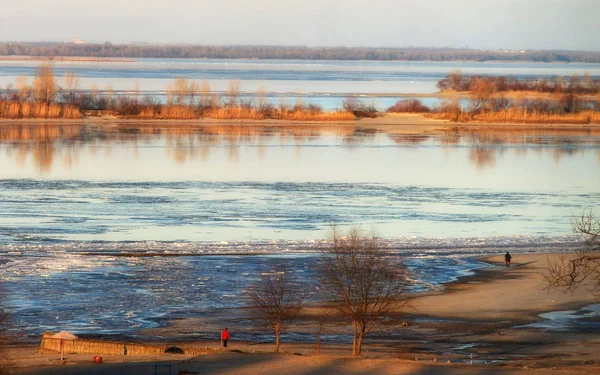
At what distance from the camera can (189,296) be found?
1952 centimetres

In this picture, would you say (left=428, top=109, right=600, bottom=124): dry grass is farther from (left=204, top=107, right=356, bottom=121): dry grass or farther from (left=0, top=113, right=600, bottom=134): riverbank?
(left=204, top=107, right=356, bottom=121): dry grass

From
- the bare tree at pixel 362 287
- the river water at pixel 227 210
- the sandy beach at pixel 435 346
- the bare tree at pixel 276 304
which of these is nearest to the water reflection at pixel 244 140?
the river water at pixel 227 210

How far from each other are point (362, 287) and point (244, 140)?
33.2 meters

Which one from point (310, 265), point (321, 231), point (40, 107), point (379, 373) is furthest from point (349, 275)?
point (40, 107)

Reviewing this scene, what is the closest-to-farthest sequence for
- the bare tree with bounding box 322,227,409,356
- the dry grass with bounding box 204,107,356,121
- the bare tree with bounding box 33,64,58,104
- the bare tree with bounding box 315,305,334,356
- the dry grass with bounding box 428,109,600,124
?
the bare tree with bounding box 322,227,409,356 → the bare tree with bounding box 315,305,334,356 → the dry grass with bounding box 204,107,356,121 → the bare tree with bounding box 33,64,58,104 → the dry grass with bounding box 428,109,600,124

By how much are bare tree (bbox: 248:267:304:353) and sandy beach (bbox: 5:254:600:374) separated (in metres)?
0.31

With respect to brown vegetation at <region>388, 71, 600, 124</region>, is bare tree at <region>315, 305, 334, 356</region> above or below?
below

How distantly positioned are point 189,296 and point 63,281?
257cm

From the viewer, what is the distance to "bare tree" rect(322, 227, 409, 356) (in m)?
16.3

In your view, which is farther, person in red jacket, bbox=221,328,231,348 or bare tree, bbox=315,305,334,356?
bare tree, bbox=315,305,334,356

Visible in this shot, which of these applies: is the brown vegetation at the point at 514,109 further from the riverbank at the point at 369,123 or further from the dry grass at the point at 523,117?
the riverbank at the point at 369,123

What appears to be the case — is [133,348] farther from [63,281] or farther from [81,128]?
[81,128]

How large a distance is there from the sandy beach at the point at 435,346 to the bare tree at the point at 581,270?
0.31 metres

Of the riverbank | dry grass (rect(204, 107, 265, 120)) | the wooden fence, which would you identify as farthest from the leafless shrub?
the wooden fence
